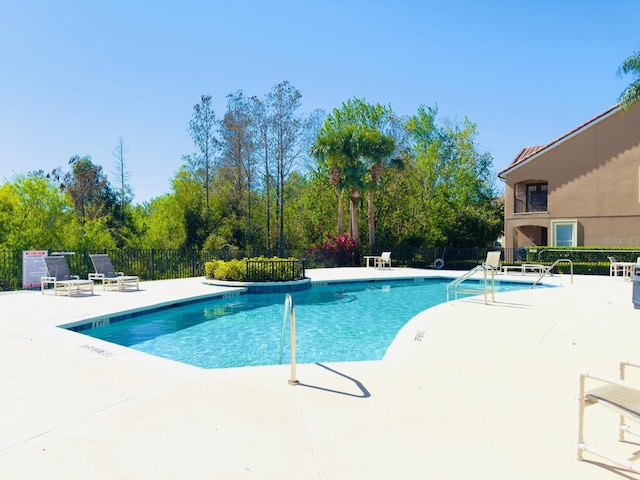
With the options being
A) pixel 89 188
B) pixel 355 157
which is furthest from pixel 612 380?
pixel 89 188

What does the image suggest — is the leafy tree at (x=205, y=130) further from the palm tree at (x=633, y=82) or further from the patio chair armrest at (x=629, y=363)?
the patio chair armrest at (x=629, y=363)

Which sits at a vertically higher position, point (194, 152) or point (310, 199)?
point (194, 152)

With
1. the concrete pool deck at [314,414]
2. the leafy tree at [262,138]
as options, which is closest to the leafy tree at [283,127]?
the leafy tree at [262,138]

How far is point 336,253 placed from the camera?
23.5 meters

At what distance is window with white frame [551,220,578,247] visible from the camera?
72.1ft

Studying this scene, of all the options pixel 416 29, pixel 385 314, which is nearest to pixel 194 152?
pixel 416 29

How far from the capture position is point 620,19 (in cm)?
1402

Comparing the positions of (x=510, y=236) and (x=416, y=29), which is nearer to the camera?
(x=416, y=29)

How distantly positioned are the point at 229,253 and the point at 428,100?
21689mm

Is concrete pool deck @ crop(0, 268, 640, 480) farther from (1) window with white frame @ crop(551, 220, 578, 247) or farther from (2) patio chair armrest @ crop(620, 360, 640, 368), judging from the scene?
(1) window with white frame @ crop(551, 220, 578, 247)

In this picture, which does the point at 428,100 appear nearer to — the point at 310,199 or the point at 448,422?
the point at 310,199

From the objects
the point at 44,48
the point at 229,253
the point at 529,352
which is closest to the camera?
the point at 529,352

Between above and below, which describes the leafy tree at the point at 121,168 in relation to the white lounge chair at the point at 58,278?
above

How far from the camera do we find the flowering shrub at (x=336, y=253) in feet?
76.7
